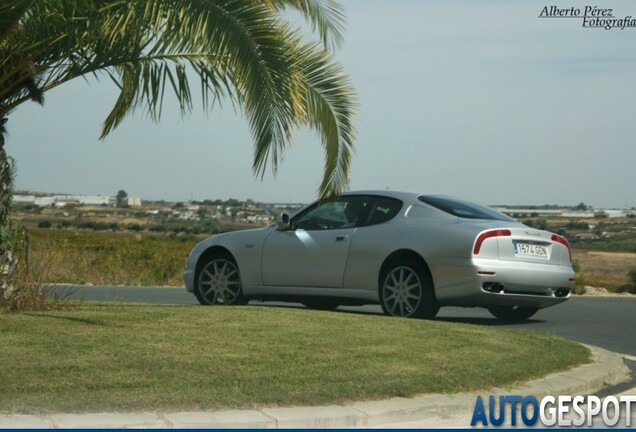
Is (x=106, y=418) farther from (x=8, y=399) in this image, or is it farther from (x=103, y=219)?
(x=103, y=219)

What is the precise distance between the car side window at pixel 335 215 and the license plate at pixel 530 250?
203 centimetres

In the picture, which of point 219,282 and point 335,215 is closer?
point 335,215

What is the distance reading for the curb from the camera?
22.4ft

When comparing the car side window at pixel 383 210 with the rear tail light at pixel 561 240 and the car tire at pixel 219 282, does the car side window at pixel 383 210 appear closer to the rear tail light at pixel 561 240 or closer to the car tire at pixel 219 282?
the rear tail light at pixel 561 240

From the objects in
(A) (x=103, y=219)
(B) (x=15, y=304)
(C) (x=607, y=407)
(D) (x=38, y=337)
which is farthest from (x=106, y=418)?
(A) (x=103, y=219)

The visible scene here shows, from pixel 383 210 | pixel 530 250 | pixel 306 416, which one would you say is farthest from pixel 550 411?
pixel 383 210

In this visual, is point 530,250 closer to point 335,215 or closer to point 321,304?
point 335,215

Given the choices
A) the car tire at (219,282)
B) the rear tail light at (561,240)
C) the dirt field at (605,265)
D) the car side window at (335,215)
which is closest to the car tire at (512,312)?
the rear tail light at (561,240)

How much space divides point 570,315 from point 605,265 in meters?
21.0

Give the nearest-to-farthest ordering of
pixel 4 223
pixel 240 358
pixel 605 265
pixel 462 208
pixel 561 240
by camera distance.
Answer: pixel 240 358, pixel 4 223, pixel 561 240, pixel 462 208, pixel 605 265

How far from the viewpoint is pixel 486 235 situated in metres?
13.0

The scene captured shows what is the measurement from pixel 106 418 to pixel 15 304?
5614mm

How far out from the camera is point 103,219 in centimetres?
7250

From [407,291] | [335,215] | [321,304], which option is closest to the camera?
[407,291]
